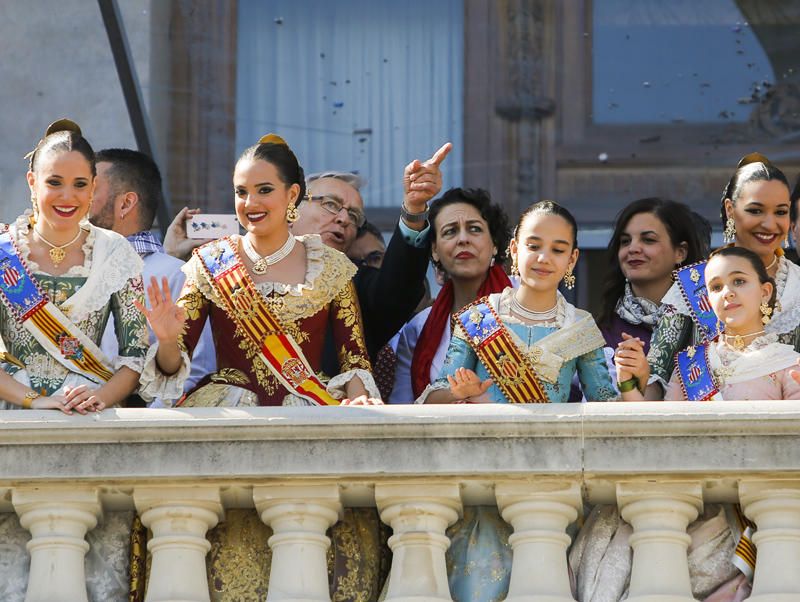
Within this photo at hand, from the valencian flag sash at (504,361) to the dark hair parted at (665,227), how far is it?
104 centimetres

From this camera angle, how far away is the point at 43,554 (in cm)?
674

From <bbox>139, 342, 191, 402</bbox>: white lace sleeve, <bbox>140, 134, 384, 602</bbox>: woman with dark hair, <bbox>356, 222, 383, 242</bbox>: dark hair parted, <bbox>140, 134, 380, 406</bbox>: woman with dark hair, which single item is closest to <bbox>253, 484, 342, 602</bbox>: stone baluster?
<bbox>140, 134, 384, 602</bbox>: woman with dark hair

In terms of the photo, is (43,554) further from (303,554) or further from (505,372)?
(505,372)

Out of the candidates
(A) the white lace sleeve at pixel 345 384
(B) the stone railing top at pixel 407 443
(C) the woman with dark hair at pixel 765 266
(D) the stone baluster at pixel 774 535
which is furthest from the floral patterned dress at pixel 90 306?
(D) the stone baluster at pixel 774 535

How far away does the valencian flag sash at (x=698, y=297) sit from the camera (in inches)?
305

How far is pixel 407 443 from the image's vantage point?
6762mm

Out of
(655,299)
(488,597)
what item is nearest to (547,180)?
(655,299)

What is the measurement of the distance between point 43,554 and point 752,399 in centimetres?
222

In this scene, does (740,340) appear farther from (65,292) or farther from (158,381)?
(65,292)

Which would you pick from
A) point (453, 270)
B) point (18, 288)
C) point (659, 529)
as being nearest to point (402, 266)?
point (453, 270)

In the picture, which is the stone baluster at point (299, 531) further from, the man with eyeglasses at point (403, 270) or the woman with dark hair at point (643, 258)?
the woman with dark hair at point (643, 258)

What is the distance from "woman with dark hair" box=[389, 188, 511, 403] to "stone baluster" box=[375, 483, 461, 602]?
4.89 feet

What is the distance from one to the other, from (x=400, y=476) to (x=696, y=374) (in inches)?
50.7

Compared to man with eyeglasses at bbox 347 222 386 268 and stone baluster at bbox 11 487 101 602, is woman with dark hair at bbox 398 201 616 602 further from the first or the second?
stone baluster at bbox 11 487 101 602
